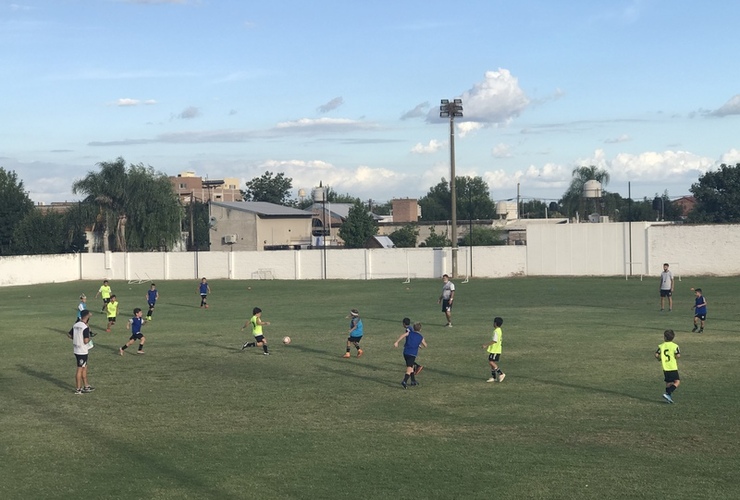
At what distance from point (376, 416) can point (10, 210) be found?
272 feet

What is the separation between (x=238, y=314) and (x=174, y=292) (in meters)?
18.3

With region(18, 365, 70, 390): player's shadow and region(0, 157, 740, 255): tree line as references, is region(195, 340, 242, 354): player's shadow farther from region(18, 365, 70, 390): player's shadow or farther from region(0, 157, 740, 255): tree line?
region(0, 157, 740, 255): tree line

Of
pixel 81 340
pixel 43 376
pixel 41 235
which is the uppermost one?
pixel 41 235

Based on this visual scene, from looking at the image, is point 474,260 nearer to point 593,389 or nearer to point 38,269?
point 38,269

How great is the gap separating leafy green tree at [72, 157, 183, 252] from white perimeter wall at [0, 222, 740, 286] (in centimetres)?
643

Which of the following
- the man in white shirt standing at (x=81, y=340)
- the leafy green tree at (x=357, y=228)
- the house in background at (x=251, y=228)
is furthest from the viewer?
the house in background at (x=251, y=228)

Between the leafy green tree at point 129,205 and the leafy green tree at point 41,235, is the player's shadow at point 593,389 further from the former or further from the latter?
the leafy green tree at point 41,235

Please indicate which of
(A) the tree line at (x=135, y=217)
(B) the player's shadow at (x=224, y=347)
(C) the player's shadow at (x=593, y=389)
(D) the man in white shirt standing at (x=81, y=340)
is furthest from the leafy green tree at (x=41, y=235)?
(C) the player's shadow at (x=593, y=389)

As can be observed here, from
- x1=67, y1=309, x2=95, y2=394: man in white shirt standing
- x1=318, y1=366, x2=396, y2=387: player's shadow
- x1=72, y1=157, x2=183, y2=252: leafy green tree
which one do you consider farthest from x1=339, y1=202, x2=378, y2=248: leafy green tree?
x1=67, y1=309, x2=95, y2=394: man in white shirt standing

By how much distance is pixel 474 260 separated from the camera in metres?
65.6

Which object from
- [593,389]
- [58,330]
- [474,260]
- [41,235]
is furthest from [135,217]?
[593,389]

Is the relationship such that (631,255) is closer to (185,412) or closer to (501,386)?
(501,386)

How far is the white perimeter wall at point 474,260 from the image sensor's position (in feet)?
198

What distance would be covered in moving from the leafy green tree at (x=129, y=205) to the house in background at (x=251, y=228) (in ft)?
52.4
